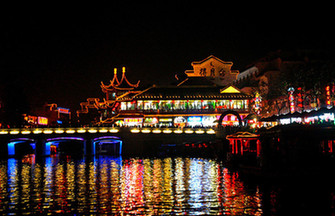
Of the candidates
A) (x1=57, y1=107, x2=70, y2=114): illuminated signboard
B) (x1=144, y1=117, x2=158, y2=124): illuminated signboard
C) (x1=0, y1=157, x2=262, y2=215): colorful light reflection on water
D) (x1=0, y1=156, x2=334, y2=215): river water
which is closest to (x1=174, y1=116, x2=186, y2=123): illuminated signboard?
(x1=144, y1=117, x2=158, y2=124): illuminated signboard

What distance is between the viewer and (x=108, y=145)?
103 metres

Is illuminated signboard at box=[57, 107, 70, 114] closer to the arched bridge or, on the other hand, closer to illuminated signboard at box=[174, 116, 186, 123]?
illuminated signboard at box=[174, 116, 186, 123]

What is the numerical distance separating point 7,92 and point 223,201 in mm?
72871

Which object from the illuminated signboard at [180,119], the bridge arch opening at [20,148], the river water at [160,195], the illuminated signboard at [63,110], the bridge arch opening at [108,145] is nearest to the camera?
the river water at [160,195]

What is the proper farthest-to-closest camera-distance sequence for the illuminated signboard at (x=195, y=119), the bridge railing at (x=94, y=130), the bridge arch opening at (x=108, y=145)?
1. the illuminated signboard at (x=195, y=119)
2. the bridge arch opening at (x=108, y=145)
3. the bridge railing at (x=94, y=130)

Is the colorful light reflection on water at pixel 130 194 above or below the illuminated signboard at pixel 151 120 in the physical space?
below

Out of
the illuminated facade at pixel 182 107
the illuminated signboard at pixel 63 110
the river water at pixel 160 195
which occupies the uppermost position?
the illuminated signboard at pixel 63 110

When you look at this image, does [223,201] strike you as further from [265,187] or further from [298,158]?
[298,158]

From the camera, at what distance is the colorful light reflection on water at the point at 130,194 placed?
25.3 metres

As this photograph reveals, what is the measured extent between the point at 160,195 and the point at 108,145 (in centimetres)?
7361

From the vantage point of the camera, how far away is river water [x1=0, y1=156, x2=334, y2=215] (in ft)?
82.3

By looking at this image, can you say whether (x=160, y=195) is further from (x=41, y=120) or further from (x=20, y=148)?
(x=41, y=120)

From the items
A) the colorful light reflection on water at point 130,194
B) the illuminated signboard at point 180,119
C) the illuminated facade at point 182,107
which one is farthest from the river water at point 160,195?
the illuminated facade at point 182,107

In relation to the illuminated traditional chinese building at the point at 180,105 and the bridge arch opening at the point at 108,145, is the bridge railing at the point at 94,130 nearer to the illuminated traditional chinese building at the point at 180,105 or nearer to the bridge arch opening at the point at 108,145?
the bridge arch opening at the point at 108,145
